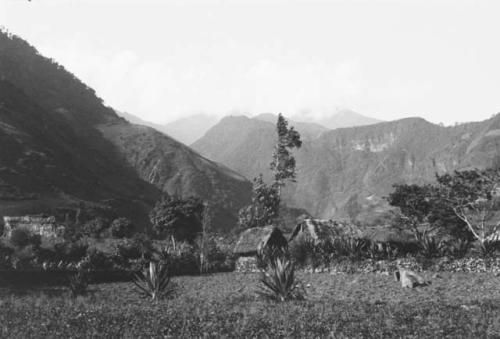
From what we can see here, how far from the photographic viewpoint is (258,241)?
29109 millimetres

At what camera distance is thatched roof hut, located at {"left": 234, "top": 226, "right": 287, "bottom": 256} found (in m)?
28.8

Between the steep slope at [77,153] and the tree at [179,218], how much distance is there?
2630cm

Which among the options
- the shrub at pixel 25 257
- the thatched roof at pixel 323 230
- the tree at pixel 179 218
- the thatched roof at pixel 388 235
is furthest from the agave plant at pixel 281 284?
the tree at pixel 179 218

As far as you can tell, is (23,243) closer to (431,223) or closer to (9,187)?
(431,223)

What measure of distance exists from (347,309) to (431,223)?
20029mm

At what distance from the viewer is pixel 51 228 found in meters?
35.3

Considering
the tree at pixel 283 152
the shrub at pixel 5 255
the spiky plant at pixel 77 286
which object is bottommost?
the spiky plant at pixel 77 286

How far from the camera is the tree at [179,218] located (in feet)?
121

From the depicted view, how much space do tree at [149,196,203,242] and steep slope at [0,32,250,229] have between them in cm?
2630

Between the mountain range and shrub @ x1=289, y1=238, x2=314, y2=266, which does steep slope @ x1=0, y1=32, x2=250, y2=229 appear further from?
shrub @ x1=289, y1=238, x2=314, y2=266

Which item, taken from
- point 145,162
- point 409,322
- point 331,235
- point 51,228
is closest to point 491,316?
point 409,322

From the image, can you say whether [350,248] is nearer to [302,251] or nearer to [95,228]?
[302,251]

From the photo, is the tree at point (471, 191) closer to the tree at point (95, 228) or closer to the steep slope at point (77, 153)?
the tree at point (95, 228)

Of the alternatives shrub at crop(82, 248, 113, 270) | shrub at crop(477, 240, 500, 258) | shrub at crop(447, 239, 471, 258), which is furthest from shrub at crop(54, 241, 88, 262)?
shrub at crop(477, 240, 500, 258)
